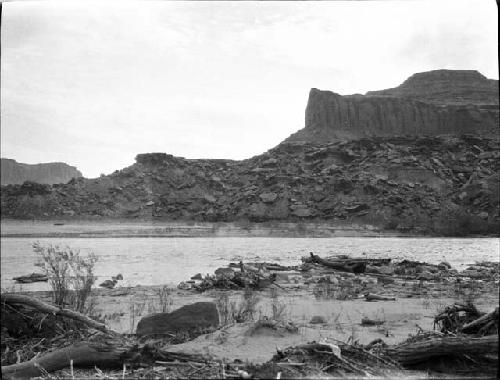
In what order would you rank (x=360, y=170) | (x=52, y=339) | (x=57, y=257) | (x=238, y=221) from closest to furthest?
(x=52, y=339) → (x=57, y=257) → (x=360, y=170) → (x=238, y=221)

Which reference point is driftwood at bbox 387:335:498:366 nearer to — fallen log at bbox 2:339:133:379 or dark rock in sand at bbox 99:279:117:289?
fallen log at bbox 2:339:133:379

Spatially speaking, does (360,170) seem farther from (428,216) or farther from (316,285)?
(316,285)

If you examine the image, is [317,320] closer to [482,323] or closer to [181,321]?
[181,321]

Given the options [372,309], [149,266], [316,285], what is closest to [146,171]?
[149,266]

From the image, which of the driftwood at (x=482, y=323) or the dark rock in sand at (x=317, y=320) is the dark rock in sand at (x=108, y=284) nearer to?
the dark rock in sand at (x=317, y=320)

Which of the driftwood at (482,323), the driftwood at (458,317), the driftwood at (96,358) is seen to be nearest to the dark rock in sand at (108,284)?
the driftwood at (96,358)

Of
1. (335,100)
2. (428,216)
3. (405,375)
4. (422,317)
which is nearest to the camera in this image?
(405,375)
